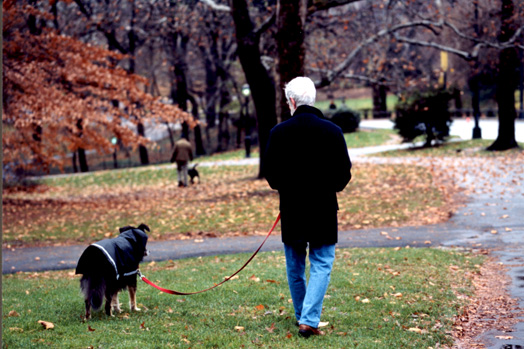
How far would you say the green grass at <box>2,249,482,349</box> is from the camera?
5066 millimetres

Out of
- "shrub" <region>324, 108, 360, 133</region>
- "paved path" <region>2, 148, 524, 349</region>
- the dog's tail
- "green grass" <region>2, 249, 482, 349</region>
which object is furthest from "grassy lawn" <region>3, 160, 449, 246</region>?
"shrub" <region>324, 108, 360, 133</region>

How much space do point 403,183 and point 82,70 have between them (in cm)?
1035

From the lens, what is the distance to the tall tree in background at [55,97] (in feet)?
55.7

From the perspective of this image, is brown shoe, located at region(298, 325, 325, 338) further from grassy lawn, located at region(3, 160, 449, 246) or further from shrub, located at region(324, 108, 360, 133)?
shrub, located at region(324, 108, 360, 133)

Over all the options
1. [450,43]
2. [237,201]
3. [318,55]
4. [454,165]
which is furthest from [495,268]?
[450,43]

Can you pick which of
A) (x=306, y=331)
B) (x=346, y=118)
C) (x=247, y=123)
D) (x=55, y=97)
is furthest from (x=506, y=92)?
(x=306, y=331)

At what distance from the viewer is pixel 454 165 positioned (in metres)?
20.9

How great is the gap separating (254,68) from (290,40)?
353cm

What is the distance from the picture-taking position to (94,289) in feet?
18.9

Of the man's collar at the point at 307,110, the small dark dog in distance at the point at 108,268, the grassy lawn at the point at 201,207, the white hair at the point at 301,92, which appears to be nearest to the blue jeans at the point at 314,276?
the man's collar at the point at 307,110

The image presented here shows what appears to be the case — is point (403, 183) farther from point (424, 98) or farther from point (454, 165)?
point (424, 98)

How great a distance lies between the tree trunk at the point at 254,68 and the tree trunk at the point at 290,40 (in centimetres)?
276

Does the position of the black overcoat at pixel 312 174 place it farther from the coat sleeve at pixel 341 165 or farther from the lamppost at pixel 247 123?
the lamppost at pixel 247 123

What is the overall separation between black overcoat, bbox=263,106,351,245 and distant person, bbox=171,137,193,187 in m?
16.6
